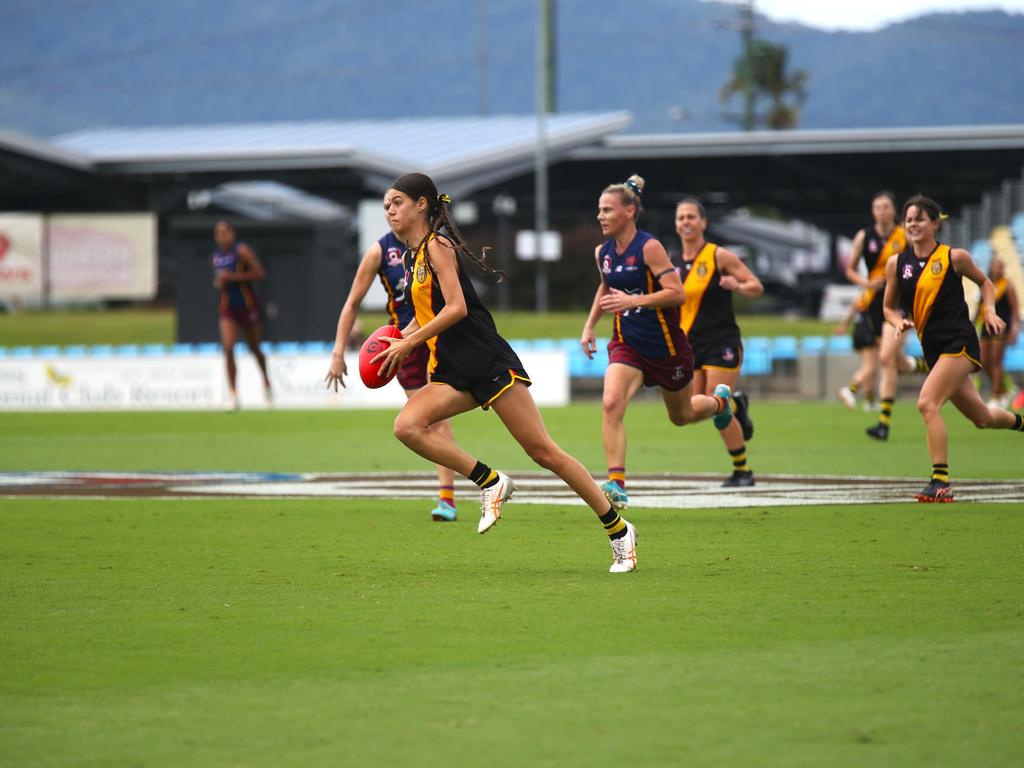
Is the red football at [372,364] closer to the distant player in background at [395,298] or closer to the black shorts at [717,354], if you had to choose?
the distant player in background at [395,298]

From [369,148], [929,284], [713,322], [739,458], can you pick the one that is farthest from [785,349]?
[369,148]

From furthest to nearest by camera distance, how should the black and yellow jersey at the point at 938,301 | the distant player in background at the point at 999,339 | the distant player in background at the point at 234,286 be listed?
the distant player in background at the point at 234,286, the distant player in background at the point at 999,339, the black and yellow jersey at the point at 938,301

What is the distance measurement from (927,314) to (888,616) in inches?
205

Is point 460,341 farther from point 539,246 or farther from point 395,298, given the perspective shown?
point 539,246

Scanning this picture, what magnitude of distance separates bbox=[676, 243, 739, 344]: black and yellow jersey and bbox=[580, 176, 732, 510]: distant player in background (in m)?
1.69

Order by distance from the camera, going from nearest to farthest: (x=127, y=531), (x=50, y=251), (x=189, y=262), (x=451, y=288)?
1. (x=451, y=288)
2. (x=127, y=531)
3. (x=189, y=262)
4. (x=50, y=251)

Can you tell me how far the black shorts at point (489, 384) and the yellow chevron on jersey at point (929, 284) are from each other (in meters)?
4.30

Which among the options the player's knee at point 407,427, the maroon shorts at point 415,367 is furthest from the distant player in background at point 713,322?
the player's knee at point 407,427

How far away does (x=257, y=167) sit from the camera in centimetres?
4944

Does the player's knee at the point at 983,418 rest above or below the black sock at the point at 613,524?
above

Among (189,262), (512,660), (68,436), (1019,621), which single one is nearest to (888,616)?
(1019,621)

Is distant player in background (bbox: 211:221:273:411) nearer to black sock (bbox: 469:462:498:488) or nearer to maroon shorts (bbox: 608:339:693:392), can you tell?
maroon shorts (bbox: 608:339:693:392)

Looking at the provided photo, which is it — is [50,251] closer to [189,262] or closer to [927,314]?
[189,262]

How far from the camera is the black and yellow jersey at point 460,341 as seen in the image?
8.63 meters
